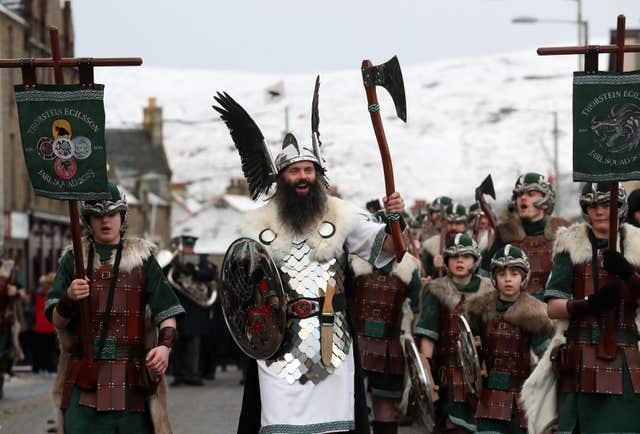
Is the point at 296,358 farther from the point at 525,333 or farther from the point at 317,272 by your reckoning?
the point at 525,333

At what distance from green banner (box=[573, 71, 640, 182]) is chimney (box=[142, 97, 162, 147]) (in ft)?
308

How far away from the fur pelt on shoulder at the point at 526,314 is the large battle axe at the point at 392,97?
2.24 metres

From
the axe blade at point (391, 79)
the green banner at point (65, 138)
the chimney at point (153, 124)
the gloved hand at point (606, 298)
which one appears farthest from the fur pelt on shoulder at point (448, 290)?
the chimney at point (153, 124)

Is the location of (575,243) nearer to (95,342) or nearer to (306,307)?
(306,307)

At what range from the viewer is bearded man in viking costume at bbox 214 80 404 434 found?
9.24 meters

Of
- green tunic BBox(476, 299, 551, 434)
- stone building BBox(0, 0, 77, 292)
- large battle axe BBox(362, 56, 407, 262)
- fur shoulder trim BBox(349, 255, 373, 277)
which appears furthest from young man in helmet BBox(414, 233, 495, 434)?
stone building BBox(0, 0, 77, 292)

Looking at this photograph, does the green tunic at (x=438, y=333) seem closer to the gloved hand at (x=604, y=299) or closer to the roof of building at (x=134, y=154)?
the gloved hand at (x=604, y=299)

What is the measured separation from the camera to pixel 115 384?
930 centimetres

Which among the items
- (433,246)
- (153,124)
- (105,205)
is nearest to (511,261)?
(105,205)

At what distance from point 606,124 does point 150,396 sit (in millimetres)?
3128

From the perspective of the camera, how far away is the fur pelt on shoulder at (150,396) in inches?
372

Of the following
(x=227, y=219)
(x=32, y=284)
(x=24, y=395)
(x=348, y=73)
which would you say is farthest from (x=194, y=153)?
(x=24, y=395)

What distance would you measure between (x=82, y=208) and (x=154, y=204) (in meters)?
78.7

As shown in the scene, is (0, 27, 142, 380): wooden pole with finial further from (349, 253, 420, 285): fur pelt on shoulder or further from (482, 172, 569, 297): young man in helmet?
(482, 172, 569, 297): young man in helmet
